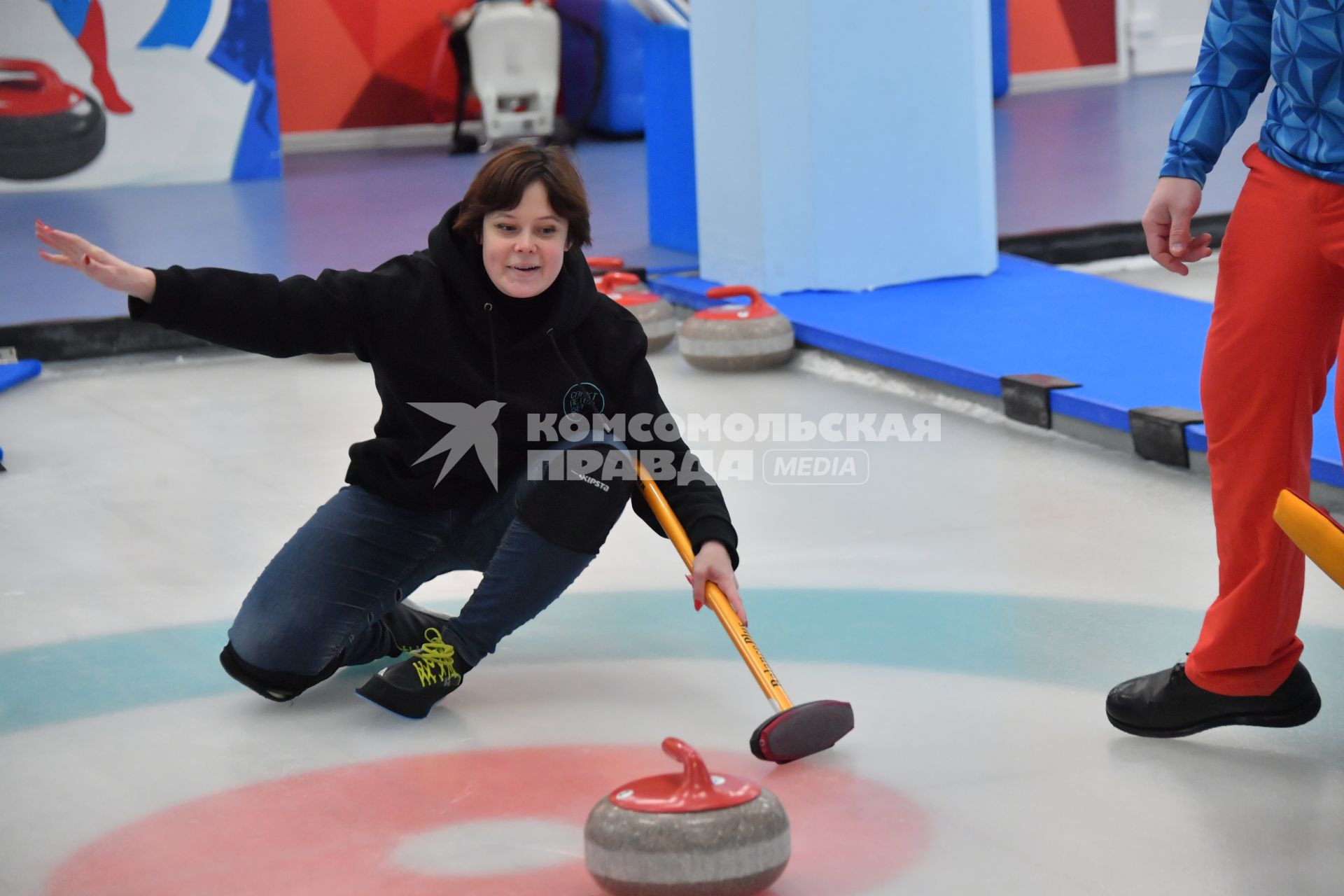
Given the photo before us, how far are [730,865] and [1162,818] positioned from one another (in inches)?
20.9

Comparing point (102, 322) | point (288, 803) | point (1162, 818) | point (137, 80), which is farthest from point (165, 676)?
point (137, 80)

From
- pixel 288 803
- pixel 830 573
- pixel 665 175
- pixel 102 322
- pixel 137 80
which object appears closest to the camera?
pixel 288 803

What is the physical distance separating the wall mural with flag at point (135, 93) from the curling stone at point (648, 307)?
153 inches

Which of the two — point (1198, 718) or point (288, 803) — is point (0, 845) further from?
point (1198, 718)

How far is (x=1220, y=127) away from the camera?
6.48 ft

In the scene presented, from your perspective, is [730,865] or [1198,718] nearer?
[730,865]

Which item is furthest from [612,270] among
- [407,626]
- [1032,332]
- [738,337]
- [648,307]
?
[407,626]

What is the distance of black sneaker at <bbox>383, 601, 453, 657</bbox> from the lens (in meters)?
2.34

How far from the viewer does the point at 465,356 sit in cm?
218

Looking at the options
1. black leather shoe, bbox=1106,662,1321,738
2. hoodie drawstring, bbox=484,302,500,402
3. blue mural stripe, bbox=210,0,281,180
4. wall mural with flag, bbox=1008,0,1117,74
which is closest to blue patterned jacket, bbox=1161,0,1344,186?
black leather shoe, bbox=1106,662,1321,738

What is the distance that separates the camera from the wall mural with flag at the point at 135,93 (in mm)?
7387

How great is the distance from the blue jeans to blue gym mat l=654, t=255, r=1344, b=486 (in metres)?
1.49

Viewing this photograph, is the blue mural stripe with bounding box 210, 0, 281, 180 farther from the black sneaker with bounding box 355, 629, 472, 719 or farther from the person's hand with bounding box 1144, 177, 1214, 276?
the person's hand with bounding box 1144, 177, 1214, 276

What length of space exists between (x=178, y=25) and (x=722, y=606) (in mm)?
6418
